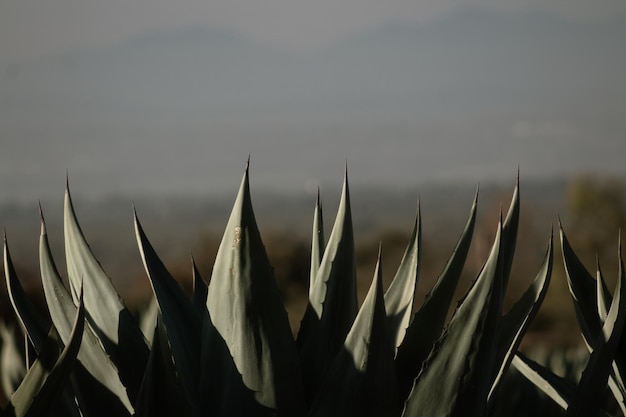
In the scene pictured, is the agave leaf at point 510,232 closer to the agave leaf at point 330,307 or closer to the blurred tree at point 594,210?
the agave leaf at point 330,307

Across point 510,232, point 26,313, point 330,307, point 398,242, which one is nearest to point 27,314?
point 26,313

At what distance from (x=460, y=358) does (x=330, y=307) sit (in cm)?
25

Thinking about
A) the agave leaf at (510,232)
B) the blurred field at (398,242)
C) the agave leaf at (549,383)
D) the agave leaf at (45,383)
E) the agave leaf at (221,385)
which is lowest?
the blurred field at (398,242)

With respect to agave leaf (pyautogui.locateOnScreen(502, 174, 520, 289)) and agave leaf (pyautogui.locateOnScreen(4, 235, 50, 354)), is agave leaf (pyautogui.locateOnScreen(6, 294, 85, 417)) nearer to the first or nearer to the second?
agave leaf (pyautogui.locateOnScreen(4, 235, 50, 354))

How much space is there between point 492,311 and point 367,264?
8996 mm

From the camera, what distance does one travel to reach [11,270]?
3.01ft

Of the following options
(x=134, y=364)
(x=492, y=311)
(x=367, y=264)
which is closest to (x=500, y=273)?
(x=492, y=311)

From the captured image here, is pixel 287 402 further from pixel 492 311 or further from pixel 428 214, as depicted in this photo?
pixel 428 214

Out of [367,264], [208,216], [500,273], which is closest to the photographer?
[500,273]

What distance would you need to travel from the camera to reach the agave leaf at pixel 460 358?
827 millimetres

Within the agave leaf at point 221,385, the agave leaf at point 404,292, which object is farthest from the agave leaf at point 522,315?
the agave leaf at point 221,385

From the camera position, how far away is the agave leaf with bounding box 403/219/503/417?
0.83 meters

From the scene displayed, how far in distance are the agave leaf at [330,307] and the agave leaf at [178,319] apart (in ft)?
0.41

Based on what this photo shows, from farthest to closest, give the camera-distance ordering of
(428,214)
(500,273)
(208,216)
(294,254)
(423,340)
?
(208,216), (428,214), (294,254), (423,340), (500,273)
